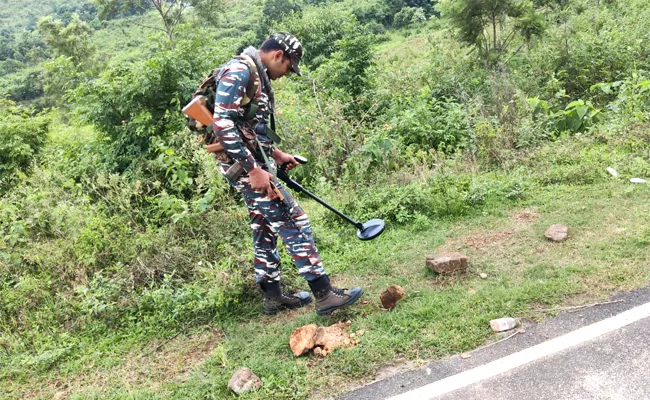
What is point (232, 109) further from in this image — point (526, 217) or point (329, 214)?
point (526, 217)

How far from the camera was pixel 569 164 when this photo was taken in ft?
18.0

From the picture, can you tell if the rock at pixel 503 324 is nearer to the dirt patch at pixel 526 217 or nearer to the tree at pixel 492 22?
the dirt patch at pixel 526 217

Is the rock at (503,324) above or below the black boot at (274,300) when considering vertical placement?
below

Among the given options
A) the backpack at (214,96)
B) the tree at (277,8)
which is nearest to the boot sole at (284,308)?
the backpack at (214,96)

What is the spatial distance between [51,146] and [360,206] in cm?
604

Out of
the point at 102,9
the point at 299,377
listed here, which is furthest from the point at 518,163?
the point at 102,9

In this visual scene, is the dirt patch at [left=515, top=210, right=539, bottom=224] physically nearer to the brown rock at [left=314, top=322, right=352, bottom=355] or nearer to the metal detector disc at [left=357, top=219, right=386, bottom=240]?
the metal detector disc at [left=357, top=219, right=386, bottom=240]

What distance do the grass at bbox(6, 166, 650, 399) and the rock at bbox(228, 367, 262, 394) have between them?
0.05m

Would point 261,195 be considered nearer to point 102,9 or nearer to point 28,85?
point 102,9

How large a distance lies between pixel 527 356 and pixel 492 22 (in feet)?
27.1

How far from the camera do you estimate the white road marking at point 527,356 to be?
8.64 feet

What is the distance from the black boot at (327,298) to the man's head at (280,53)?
1.56m

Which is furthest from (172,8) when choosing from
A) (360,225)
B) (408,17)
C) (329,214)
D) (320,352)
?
(320,352)

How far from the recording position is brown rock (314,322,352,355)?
3.08m
